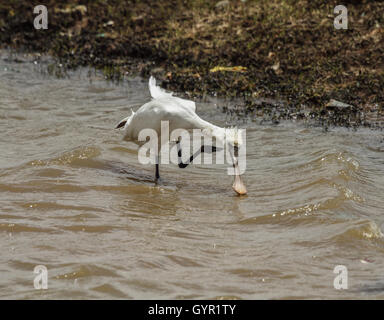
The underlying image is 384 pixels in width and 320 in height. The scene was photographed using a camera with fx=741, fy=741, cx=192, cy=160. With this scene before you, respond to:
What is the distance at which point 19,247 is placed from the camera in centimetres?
650

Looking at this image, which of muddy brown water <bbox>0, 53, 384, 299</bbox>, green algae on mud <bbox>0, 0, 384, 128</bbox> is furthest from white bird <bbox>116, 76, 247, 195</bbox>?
green algae on mud <bbox>0, 0, 384, 128</bbox>

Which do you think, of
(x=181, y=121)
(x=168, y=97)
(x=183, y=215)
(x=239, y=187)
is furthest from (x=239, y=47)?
(x=183, y=215)

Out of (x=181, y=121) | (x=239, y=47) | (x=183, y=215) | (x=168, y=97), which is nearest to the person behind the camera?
(x=183, y=215)

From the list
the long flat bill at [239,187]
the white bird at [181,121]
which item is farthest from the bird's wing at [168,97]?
the long flat bill at [239,187]

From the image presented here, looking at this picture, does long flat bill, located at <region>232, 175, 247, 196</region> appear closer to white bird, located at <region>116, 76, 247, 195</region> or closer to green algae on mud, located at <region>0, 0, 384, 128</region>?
white bird, located at <region>116, 76, 247, 195</region>

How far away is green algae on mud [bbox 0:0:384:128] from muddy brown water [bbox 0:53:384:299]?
0.82 metres

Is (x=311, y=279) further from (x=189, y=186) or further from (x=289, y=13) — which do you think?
(x=289, y=13)

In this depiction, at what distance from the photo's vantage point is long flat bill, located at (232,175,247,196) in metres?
8.13

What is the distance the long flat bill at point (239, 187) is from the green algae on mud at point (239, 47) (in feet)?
10.2

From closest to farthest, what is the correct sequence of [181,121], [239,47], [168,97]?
1. [181,121]
2. [168,97]
3. [239,47]

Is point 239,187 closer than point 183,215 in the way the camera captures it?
No

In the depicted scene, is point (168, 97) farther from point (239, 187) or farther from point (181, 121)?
point (239, 187)

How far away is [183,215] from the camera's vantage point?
7688mm

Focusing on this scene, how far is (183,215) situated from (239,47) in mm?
6274
